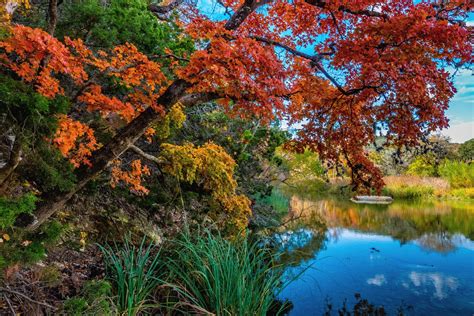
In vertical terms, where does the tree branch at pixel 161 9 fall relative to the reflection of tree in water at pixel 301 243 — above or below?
above

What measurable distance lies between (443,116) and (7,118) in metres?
4.56

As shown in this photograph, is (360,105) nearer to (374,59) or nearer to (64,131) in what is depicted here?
(374,59)

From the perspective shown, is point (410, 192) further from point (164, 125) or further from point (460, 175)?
point (164, 125)

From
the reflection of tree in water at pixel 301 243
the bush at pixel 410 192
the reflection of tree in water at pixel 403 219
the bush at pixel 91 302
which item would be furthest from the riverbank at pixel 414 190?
the bush at pixel 91 302

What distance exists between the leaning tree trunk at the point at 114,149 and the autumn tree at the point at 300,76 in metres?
0.01

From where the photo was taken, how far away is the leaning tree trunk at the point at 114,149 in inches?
134

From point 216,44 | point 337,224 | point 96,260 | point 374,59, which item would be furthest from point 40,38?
point 337,224

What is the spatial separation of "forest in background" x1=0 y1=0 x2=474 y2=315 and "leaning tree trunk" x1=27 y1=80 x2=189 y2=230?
13mm

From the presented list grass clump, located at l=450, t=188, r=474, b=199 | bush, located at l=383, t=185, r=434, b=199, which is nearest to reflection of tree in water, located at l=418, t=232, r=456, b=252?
bush, located at l=383, t=185, r=434, b=199

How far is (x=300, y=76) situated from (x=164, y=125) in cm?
210

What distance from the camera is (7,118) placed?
2.53 metres

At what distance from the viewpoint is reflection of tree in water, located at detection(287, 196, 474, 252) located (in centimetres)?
933

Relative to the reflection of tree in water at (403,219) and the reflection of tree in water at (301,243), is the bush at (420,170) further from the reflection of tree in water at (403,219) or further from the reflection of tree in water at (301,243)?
the reflection of tree in water at (301,243)

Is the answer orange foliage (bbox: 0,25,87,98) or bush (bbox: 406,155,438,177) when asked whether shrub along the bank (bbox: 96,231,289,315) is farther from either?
bush (bbox: 406,155,438,177)
